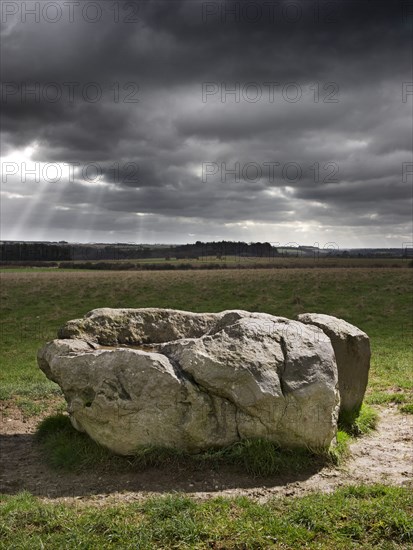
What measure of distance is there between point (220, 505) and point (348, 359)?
5742mm

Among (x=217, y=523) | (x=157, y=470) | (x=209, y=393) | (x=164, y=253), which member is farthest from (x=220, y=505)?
(x=164, y=253)

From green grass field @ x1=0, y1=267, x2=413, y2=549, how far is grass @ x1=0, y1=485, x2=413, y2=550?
1cm

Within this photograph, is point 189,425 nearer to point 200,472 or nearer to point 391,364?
point 200,472

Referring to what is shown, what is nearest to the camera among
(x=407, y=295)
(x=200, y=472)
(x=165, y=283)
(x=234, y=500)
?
(x=234, y=500)

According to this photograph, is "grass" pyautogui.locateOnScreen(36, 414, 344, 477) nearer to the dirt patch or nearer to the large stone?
the dirt patch

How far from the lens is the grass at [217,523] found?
6.95m

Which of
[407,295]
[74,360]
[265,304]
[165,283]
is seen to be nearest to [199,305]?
[265,304]

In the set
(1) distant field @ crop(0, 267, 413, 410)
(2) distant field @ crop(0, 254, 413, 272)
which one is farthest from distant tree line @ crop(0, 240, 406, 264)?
(1) distant field @ crop(0, 267, 413, 410)

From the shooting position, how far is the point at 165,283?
45875 mm

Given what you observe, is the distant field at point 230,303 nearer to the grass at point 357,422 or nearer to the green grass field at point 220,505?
the green grass field at point 220,505

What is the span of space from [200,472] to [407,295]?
32.9 m

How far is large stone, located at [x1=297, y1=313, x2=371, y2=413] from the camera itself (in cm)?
1235

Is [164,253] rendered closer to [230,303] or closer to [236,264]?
[236,264]

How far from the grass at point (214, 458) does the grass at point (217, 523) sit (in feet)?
4.27
